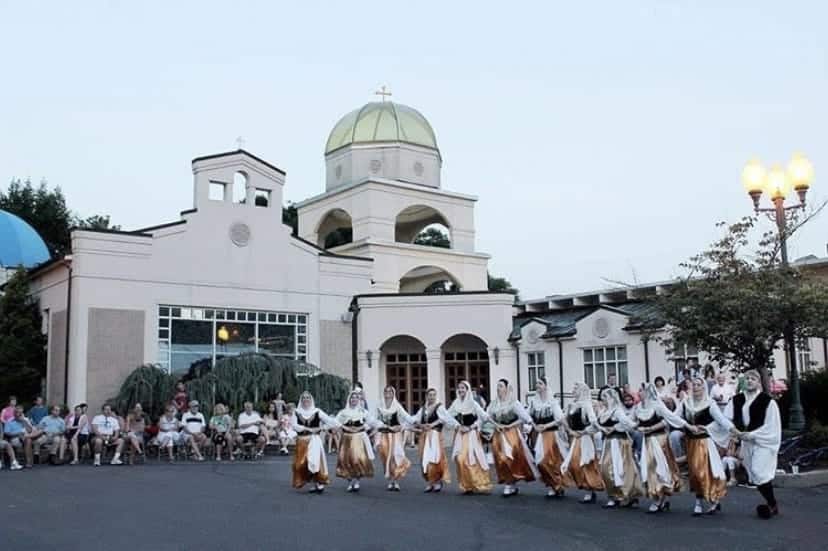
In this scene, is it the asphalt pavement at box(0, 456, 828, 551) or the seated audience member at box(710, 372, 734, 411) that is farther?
the seated audience member at box(710, 372, 734, 411)

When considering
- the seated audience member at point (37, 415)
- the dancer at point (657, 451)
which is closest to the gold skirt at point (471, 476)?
the dancer at point (657, 451)

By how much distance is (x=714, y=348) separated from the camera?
19594 mm

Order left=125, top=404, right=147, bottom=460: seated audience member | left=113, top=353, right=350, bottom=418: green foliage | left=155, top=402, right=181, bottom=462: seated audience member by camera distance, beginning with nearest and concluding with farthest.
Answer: left=125, top=404, right=147, bottom=460: seated audience member
left=155, top=402, right=181, bottom=462: seated audience member
left=113, top=353, right=350, bottom=418: green foliage

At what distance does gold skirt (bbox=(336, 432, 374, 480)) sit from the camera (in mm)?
15875

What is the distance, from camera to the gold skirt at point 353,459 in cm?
1588

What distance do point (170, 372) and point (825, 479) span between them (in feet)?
59.6

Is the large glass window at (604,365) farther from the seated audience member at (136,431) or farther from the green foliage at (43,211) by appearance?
the green foliage at (43,211)

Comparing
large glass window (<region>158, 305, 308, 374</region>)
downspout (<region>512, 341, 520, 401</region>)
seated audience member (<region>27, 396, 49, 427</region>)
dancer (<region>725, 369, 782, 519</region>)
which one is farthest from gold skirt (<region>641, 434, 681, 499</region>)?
downspout (<region>512, 341, 520, 401</region>)

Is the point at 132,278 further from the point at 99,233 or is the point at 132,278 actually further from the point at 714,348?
the point at 714,348

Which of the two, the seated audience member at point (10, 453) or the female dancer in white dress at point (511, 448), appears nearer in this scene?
the female dancer in white dress at point (511, 448)

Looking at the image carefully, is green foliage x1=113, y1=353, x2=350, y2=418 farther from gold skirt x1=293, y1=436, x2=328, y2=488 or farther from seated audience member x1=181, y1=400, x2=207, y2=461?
gold skirt x1=293, y1=436, x2=328, y2=488

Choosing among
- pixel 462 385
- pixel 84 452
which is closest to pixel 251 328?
pixel 84 452

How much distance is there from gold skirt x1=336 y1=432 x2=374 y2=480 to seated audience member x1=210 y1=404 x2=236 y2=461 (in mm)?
7309

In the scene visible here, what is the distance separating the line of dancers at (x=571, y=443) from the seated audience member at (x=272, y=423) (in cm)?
778
